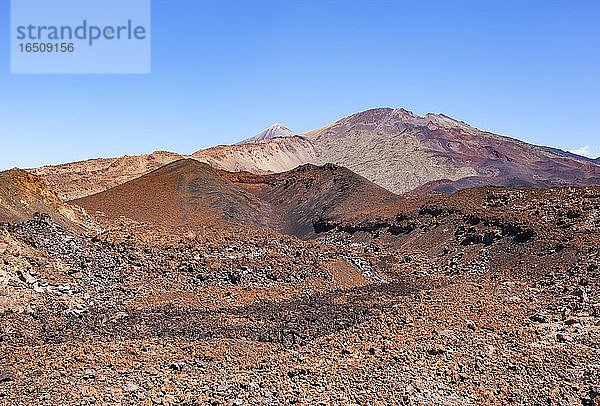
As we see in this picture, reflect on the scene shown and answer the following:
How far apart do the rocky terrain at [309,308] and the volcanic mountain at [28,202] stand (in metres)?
0.19

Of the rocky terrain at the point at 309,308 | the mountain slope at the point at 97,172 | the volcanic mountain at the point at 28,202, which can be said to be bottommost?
the rocky terrain at the point at 309,308

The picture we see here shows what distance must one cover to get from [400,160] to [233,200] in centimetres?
6764

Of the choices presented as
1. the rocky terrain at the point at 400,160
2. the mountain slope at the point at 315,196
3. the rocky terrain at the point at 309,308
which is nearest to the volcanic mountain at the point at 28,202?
the rocky terrain at the point at 309,308

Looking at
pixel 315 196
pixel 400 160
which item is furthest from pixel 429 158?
pixel 315 196

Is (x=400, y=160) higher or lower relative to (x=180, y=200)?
higher

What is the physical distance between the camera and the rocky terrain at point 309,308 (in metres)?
10.3

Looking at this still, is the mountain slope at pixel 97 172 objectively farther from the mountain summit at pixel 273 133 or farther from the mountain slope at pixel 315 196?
the mountain summit at pixel 273 133

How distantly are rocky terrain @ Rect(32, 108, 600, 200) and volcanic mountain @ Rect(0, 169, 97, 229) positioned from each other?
31892mm

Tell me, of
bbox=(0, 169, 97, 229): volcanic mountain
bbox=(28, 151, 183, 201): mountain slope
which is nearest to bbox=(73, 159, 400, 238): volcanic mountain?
bbox=(0, 169, 97, 229): volcanic mountain

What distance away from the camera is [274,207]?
144 feet

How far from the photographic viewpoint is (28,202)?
852 inches

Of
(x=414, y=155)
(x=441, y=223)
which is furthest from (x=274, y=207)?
(x=414, y=155)

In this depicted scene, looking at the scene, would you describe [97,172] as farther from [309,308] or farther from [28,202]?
[309,308]

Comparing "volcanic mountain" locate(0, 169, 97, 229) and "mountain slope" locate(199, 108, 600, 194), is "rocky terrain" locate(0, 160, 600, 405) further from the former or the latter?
"mountain slope" locate(199, 108, 600, 194)
